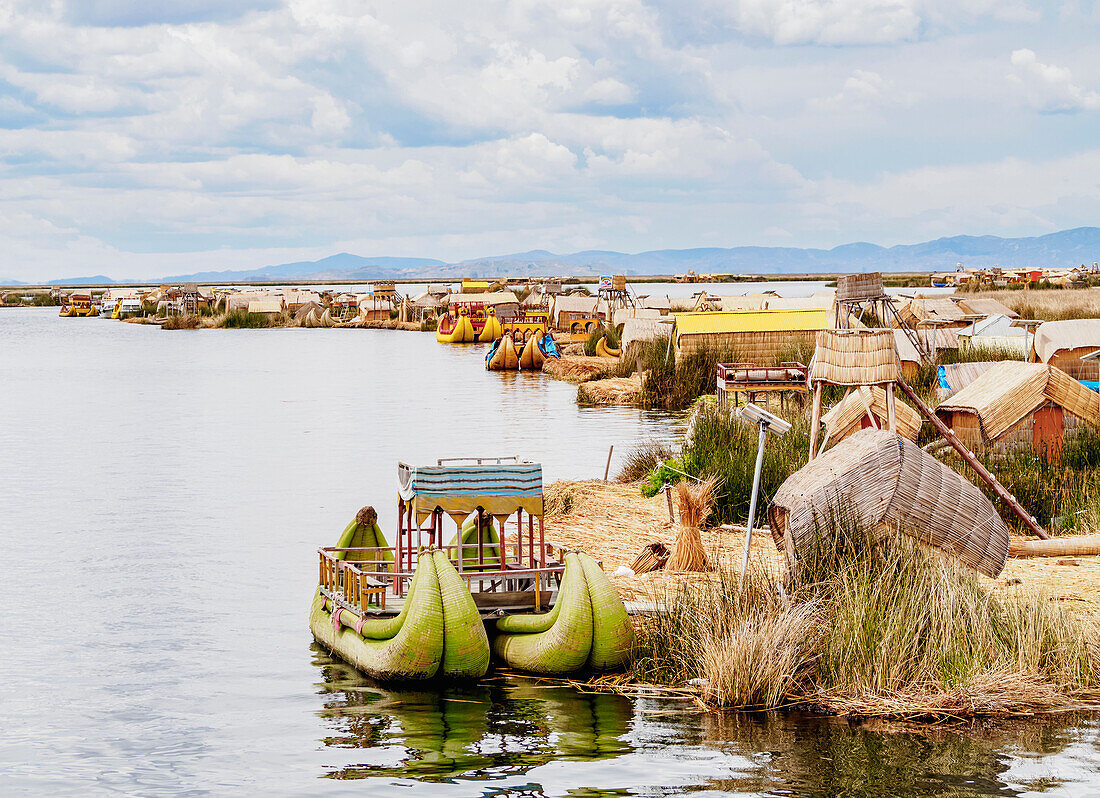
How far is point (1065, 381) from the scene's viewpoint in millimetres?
17625

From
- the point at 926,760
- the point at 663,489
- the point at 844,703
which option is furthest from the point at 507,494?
the point at 663,489

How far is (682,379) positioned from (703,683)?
2588 cm

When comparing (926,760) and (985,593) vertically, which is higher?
(985,593)

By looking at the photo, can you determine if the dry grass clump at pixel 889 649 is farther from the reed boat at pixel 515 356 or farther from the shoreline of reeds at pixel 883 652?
the reed boat at pixel 515 356

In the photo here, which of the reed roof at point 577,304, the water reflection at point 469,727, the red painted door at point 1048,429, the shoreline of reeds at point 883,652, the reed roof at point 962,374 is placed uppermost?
the reed roof at point 577,304

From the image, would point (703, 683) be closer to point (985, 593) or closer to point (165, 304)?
point (985, 593)

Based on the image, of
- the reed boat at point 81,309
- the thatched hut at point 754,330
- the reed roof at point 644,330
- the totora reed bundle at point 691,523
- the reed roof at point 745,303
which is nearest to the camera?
the totora reed bundle at point 691,523

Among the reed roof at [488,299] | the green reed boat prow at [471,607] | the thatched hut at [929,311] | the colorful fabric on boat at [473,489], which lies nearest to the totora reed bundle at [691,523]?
the green reed boat prow at [471,607]

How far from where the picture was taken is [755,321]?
1388 inches

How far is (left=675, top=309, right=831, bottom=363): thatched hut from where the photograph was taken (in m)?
34.4

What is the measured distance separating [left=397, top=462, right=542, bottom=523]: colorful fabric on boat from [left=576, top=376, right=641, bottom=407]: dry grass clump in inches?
1022

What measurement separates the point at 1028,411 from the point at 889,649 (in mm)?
8307

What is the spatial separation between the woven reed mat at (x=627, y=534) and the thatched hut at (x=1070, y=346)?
811 centimetres

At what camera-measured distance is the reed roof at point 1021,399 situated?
17.3 metres
